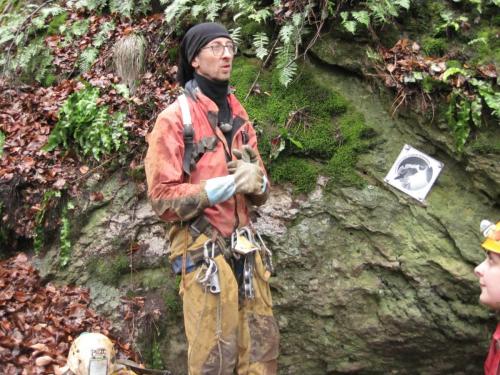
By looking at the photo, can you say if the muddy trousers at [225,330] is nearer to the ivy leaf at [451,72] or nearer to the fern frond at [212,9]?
the ivy leaf at [451,72]

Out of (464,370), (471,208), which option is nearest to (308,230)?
(471,208)

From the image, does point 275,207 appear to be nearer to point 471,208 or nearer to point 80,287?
point 471,208

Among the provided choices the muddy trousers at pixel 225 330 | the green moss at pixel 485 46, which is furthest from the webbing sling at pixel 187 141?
the green moss at pixel 485 46

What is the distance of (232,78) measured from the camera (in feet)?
22.1

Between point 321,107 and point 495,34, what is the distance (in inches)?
79.5

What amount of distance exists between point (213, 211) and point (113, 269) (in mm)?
2411

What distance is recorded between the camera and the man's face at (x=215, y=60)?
4297 mm

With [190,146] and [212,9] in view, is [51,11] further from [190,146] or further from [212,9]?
[190,146]

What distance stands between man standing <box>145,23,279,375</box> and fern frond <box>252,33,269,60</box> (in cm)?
190

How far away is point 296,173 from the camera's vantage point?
600cm

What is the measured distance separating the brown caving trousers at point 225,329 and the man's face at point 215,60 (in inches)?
49.9

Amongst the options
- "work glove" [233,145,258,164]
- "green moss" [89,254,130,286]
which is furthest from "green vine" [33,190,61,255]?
"work glove" [233,145,258,164]

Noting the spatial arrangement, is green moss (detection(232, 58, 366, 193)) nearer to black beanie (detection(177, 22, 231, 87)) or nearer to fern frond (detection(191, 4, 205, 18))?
fern frond (detection(191, 4, 205, 18))

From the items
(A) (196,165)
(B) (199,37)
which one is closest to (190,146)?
(A) (196,165)
